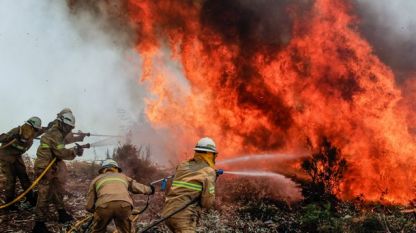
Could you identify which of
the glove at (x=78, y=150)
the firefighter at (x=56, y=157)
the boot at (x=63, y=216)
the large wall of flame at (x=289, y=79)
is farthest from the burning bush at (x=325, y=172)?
the firefighter at (x=56, y=157)

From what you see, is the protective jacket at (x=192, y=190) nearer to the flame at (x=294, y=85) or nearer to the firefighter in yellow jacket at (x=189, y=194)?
the firefighter in yellow jacket at (x=189, y=194)

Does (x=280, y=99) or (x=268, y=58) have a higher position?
(x=268, y=58)

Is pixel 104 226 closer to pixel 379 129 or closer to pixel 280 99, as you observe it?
pixel 280 99

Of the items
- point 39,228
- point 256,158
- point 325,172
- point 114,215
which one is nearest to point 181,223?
point 114,215

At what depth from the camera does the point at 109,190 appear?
6.63 meters

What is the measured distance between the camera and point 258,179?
495 inches

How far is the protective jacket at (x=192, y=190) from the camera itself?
658cm

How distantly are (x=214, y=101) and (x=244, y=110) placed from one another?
1.11m

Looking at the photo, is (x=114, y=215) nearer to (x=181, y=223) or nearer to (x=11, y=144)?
(x=181, y=223)

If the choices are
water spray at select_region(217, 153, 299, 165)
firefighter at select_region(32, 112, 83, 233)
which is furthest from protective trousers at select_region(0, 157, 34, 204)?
water spray at select_region(217, 153, 299, 165)

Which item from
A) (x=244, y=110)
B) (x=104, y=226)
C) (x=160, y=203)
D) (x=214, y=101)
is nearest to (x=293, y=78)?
(x=244, y=110)

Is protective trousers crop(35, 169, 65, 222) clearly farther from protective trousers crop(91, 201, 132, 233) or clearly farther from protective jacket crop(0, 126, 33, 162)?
protective trousers crop(91, 201, 132, 233)

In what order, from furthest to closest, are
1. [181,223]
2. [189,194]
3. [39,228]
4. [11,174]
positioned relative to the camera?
[11,174], [39,228], [189,194], [181,223]

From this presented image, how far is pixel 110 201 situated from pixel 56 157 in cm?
354
